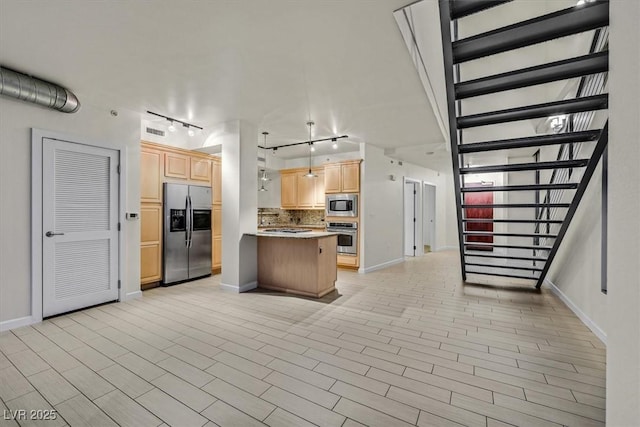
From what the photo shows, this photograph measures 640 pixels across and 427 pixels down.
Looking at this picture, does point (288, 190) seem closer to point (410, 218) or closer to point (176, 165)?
point (176, 165)

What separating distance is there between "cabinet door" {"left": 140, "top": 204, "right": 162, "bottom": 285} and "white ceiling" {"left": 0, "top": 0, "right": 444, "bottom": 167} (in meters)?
1.60

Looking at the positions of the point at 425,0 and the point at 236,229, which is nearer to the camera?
the point at 425,0

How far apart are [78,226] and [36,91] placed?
1.55 meters

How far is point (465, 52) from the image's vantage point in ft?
7.24

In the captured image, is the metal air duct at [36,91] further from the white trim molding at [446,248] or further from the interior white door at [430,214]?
the white trim molding at [446,248]

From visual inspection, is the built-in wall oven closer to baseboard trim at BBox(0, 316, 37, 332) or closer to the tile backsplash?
the tile backsplash

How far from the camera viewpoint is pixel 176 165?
507 centimetres

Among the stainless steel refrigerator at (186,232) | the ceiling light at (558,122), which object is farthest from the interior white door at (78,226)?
the ceiling light at (558,122)

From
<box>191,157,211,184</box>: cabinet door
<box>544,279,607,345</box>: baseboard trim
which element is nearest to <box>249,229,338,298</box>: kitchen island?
<box>191,157,211,184</box>: cabinet door

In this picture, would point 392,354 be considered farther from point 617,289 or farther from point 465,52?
point 465,52

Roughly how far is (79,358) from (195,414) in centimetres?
145

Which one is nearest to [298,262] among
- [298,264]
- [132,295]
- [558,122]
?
[298,264]

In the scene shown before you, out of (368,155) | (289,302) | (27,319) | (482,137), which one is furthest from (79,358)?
(482,137)

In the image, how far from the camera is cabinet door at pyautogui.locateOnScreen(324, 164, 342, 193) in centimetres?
645
